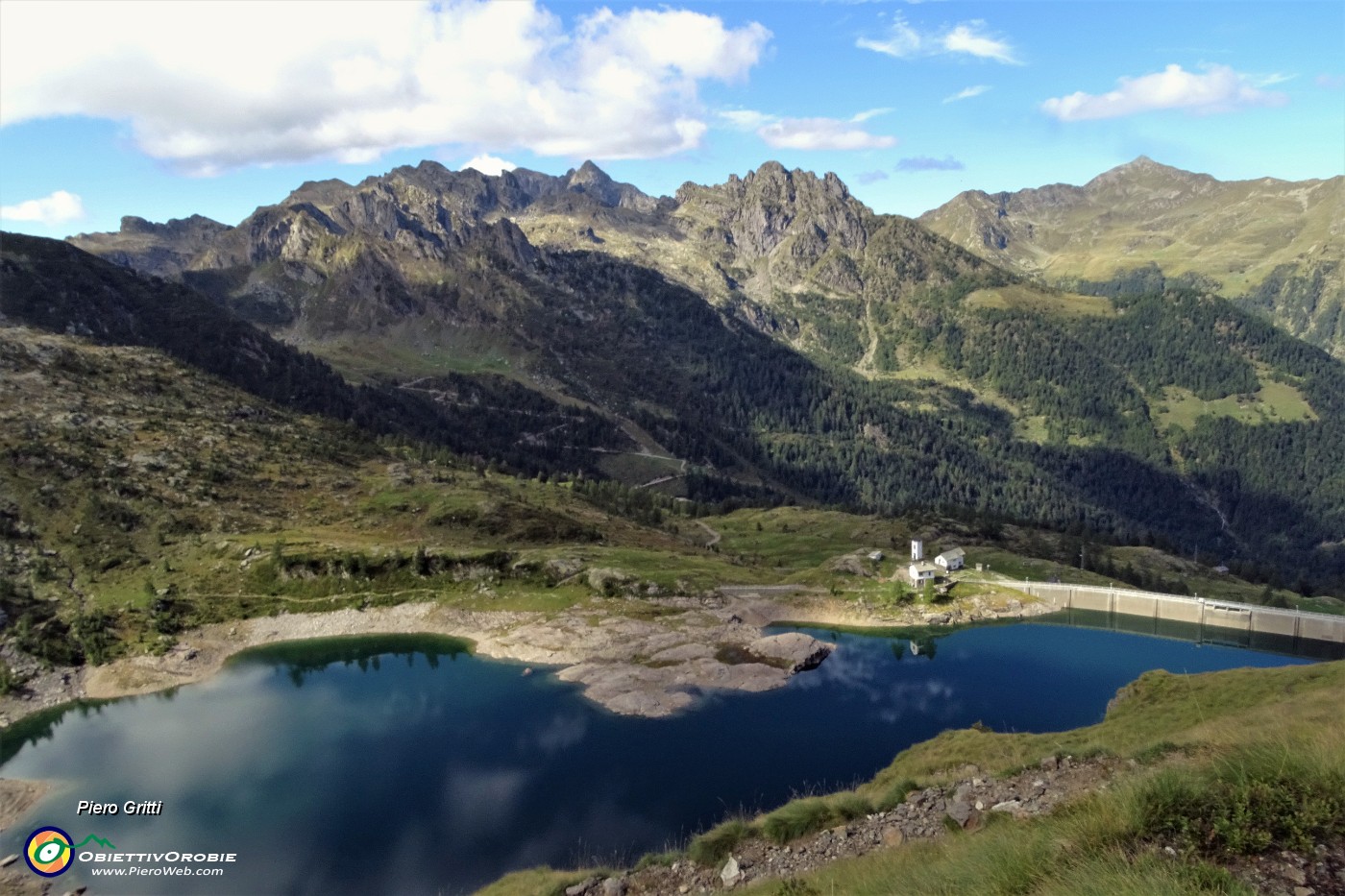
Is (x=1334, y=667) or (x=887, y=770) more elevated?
(x=1334, y=667)

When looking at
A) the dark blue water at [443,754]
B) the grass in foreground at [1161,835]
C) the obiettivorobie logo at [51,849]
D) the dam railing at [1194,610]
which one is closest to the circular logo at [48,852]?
the obiettivorobie logo at [51,849]

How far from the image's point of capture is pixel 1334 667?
211 feet

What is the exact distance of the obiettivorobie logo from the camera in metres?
55.2

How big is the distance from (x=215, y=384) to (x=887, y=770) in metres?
200

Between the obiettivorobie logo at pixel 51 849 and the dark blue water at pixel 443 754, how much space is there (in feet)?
3.93

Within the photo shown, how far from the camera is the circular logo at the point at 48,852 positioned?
5517 centimetres

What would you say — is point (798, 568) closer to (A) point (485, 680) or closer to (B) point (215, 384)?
(A) point (485, 680)

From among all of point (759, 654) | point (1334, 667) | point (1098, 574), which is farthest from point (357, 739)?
point (1098, 574)

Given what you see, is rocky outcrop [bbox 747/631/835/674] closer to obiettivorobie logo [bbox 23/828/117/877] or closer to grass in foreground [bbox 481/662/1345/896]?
obiettivorobie logo [bbox 23/828/117/877]

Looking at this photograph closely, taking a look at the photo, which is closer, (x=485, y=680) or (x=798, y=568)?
(x=485, y=680)

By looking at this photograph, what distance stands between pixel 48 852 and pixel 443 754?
99.7 ft

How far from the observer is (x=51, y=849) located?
5919 centimetres

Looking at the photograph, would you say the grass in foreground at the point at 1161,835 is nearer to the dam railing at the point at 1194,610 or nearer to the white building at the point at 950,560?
the white building at the point at 950,560

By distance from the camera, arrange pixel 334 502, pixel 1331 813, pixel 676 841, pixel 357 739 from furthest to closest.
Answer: pixel 334 502 → pixel 357 739 → pixel 676 841 → pixel 1331 813
